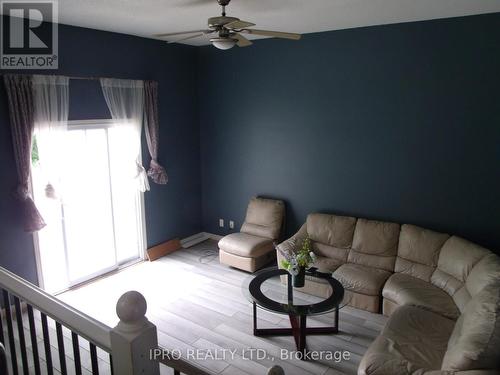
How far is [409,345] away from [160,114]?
4433mm

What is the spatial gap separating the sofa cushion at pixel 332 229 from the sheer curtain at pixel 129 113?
2.47 meters

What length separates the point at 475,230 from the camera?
4289 millimetres

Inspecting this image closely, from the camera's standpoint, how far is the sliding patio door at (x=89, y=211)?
179 inches

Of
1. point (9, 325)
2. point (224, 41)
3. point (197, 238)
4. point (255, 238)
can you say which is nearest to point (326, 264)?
point (255, 238)

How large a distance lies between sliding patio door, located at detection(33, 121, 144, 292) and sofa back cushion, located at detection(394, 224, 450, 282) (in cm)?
362

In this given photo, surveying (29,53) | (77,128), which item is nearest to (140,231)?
(77,128)

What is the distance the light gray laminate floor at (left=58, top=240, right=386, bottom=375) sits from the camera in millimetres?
3443

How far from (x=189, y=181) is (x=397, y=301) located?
3.78 meters

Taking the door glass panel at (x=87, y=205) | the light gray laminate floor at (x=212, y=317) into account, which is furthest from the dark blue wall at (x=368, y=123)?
the door glass panel at (x=87, y=205)

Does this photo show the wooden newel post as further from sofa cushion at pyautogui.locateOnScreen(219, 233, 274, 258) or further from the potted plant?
sofa cushion at pyautogui.locateOnScreen(219, 233, 274, 258)

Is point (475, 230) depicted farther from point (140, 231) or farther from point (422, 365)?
point (140, 231)

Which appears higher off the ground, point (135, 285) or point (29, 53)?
point (29, 53)

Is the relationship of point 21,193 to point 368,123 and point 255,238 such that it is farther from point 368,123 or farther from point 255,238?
point 368,123

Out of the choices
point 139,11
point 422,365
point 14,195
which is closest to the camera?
point 422,365
